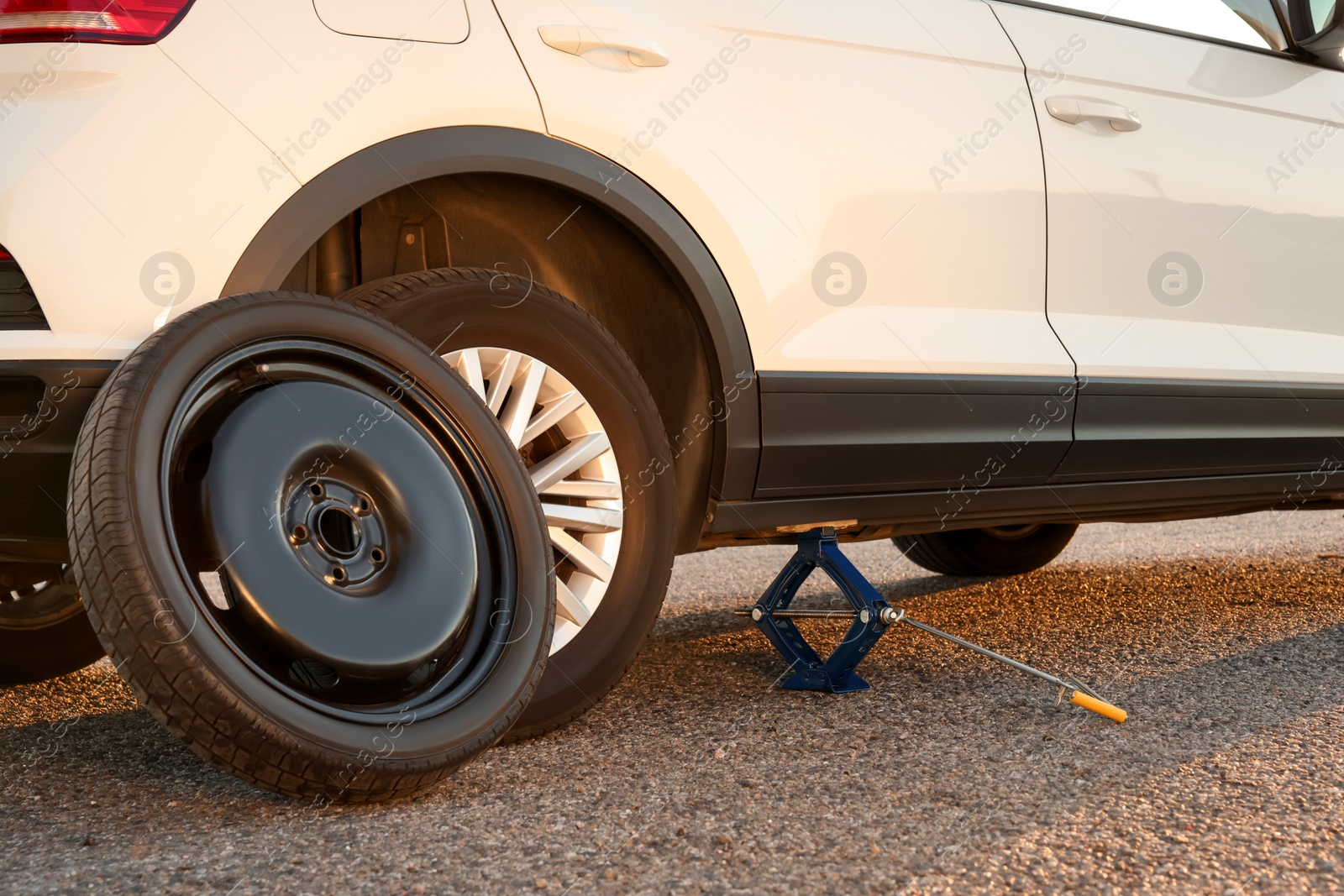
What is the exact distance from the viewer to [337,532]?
1.91m

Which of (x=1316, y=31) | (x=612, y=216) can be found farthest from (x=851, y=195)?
(x=1316, y=31)

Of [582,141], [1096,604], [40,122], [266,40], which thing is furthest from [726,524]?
[1096,604]

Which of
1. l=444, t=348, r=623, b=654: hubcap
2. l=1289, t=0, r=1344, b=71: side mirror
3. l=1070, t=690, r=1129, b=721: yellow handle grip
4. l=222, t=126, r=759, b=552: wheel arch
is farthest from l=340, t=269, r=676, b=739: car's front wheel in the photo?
l=1289, t=0, r=1344, b=71: side mirror

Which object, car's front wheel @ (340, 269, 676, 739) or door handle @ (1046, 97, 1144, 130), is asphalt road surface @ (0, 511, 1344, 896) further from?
door handle @ (1046, 97, 1144, 130)

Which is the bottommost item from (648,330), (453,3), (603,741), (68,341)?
(603,741)

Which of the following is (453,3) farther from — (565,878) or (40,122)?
(565,878)

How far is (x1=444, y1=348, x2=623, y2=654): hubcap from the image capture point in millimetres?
2223

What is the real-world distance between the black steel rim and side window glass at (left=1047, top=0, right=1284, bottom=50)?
1.99m

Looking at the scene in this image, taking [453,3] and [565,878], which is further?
[453,3]

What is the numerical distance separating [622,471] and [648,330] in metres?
0.39

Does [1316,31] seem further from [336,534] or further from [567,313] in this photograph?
[336,534]

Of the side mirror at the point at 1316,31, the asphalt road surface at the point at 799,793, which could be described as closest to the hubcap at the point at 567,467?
the asphalt road surface at the point at 799,793

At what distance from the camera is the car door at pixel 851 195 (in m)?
2.28

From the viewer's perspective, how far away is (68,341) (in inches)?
69.9
